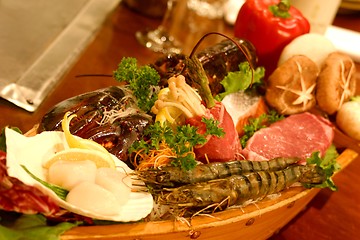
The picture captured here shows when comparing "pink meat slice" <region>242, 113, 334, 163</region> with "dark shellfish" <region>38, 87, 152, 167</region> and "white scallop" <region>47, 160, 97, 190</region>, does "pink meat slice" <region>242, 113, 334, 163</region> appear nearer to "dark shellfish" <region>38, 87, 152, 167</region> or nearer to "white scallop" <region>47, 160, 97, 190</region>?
"dark shellfish" <region>38, 87, 152, 167</region>

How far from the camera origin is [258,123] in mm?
1952

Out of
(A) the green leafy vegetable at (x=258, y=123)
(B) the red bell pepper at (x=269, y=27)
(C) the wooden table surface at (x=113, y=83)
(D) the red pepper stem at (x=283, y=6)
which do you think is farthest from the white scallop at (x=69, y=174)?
(D) the red pepper stem at (x=283, y=6)

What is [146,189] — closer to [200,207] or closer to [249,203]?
[200,207]

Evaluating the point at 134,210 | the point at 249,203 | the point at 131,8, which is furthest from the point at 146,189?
the point at 131,8

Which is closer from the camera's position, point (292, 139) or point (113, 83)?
point (292, 139)

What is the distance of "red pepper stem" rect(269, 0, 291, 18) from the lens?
231cm

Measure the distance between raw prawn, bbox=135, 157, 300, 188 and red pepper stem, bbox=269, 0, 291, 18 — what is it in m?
0.92

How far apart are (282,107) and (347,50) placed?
111cm

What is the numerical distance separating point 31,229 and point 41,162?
0.21 metres

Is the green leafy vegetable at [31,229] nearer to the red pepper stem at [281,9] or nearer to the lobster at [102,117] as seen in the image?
the lobster at [102,117]

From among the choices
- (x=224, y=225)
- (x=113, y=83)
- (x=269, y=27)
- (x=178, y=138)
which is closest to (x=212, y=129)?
(x=178, y=138)

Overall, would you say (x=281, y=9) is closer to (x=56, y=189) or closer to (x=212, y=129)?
(x=212, y=129)

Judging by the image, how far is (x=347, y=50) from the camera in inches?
115

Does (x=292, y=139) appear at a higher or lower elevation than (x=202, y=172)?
lower
